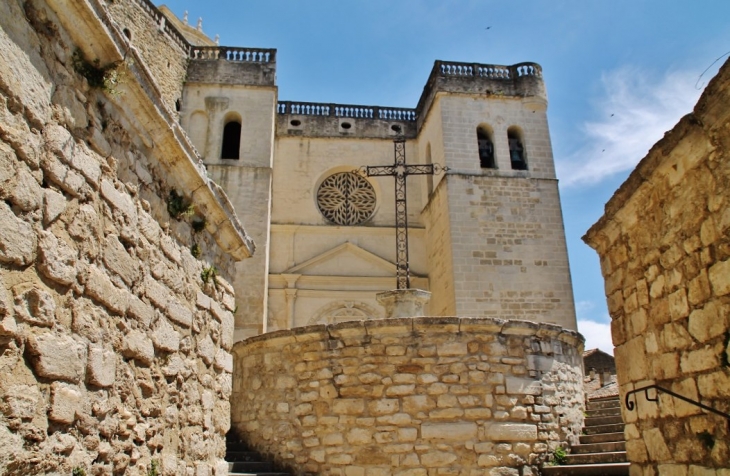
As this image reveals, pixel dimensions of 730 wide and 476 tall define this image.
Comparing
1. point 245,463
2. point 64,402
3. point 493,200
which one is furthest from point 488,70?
point 64,402

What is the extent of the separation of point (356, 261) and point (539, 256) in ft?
15.8

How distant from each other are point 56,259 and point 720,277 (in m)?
3.27

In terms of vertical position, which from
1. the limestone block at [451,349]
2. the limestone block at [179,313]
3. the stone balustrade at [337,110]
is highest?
the stone balustrade at [337,110]

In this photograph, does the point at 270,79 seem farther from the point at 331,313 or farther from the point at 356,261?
the point at 331,313

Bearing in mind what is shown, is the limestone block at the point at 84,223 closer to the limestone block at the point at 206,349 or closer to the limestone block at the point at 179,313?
the limestone block at the point at 179,313

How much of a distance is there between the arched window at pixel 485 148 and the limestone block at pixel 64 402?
14648 mm

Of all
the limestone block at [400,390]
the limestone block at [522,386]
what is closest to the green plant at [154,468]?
the limestone block at [400,390]

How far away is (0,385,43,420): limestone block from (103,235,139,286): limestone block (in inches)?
32.3

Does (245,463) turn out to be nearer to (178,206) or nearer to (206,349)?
(206,349)

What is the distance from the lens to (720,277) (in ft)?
10.4

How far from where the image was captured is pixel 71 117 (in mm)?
2842

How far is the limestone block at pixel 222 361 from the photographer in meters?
4.75

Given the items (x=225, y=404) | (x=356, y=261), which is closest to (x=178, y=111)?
(x=356, y=261)

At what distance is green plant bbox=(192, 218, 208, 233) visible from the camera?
4.47 m
